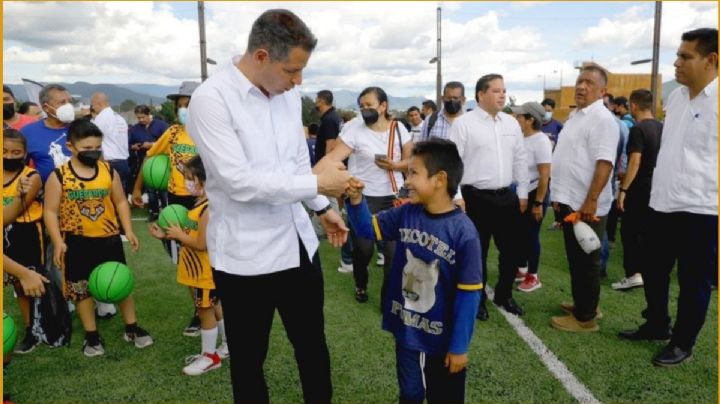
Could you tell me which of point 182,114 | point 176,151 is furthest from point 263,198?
point 182,114

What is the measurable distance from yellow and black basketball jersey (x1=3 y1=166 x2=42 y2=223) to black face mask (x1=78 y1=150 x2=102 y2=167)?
356 millimetres

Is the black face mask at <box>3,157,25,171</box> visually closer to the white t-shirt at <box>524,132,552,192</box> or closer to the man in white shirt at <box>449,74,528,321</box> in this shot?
the man in white shirt at <box>449,74,528,321</box>

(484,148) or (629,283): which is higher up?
(484,148)

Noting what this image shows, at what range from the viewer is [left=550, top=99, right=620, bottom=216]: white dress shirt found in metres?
4.39

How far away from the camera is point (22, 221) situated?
4.27 m

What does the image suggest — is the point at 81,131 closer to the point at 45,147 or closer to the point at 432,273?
the point at 45,147

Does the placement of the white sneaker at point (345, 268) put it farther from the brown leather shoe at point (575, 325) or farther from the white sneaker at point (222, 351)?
the brown leather shoe at point (575, 325)

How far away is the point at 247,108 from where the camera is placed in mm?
2387

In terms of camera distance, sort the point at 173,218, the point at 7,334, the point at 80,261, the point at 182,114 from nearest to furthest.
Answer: the point at 7,334, the point at 173,218, the point at 80,261, the point at 182,114

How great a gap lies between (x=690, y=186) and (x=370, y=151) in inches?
107

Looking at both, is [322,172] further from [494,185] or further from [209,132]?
[494,185]

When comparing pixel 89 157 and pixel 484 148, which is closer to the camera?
pixel 89 157

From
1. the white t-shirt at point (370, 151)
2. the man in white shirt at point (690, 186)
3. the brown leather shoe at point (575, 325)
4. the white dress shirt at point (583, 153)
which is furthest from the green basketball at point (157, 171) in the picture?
the man in white shirt at point (690, 186)

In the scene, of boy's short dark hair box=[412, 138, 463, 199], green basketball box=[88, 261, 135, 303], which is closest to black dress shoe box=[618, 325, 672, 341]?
boy's short dark hair box=[412, 138, 463, 199]
